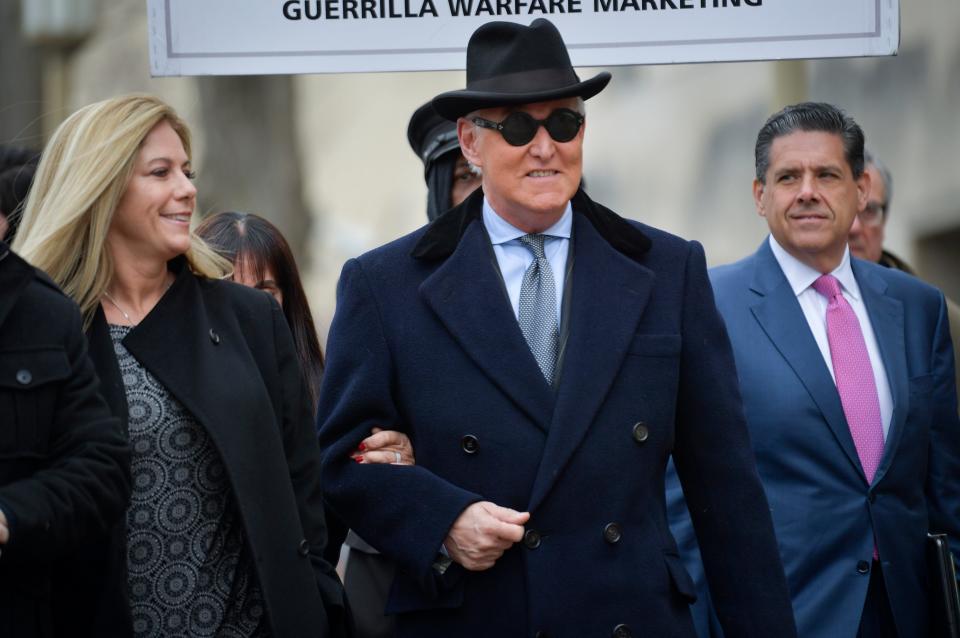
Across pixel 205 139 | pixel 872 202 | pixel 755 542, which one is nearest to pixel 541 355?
pixel 755 542

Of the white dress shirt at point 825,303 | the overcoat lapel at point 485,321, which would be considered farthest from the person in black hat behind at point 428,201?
the white dress shirt at point 825,303

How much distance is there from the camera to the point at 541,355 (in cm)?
483

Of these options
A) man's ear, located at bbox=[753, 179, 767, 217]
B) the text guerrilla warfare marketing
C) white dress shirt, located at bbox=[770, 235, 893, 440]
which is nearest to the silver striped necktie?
the text guerrilla warfare marketing

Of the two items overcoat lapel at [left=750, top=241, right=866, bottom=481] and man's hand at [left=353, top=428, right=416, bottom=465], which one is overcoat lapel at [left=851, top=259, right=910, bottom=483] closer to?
overcoat lapel at [left=750, top=241, right=866, bottom=481]

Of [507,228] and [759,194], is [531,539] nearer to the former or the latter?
[507,228]

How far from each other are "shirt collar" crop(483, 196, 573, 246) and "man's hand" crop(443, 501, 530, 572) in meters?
0.73

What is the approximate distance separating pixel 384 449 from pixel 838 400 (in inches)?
61.0

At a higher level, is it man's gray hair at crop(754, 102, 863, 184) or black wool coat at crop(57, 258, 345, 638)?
man's gray hair at crop(754, 102, 863, 184)

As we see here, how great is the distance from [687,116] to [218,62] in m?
7.38

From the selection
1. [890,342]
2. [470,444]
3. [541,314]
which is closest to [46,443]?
[470,444]

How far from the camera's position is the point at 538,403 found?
4.72 m

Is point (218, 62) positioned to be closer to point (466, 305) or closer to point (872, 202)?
point (466, 305)

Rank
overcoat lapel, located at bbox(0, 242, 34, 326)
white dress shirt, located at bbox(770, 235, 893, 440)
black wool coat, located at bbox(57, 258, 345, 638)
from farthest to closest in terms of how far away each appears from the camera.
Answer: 1. white dress shirt, located at bbox(770, 235, 893, 440)
2. black wool coat, located at bbox(57, 258, 345, 638)
3. overcoat lapel, located at bbox(0, 242, 34, 326)

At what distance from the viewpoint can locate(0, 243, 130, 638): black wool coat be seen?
419 centimetres
